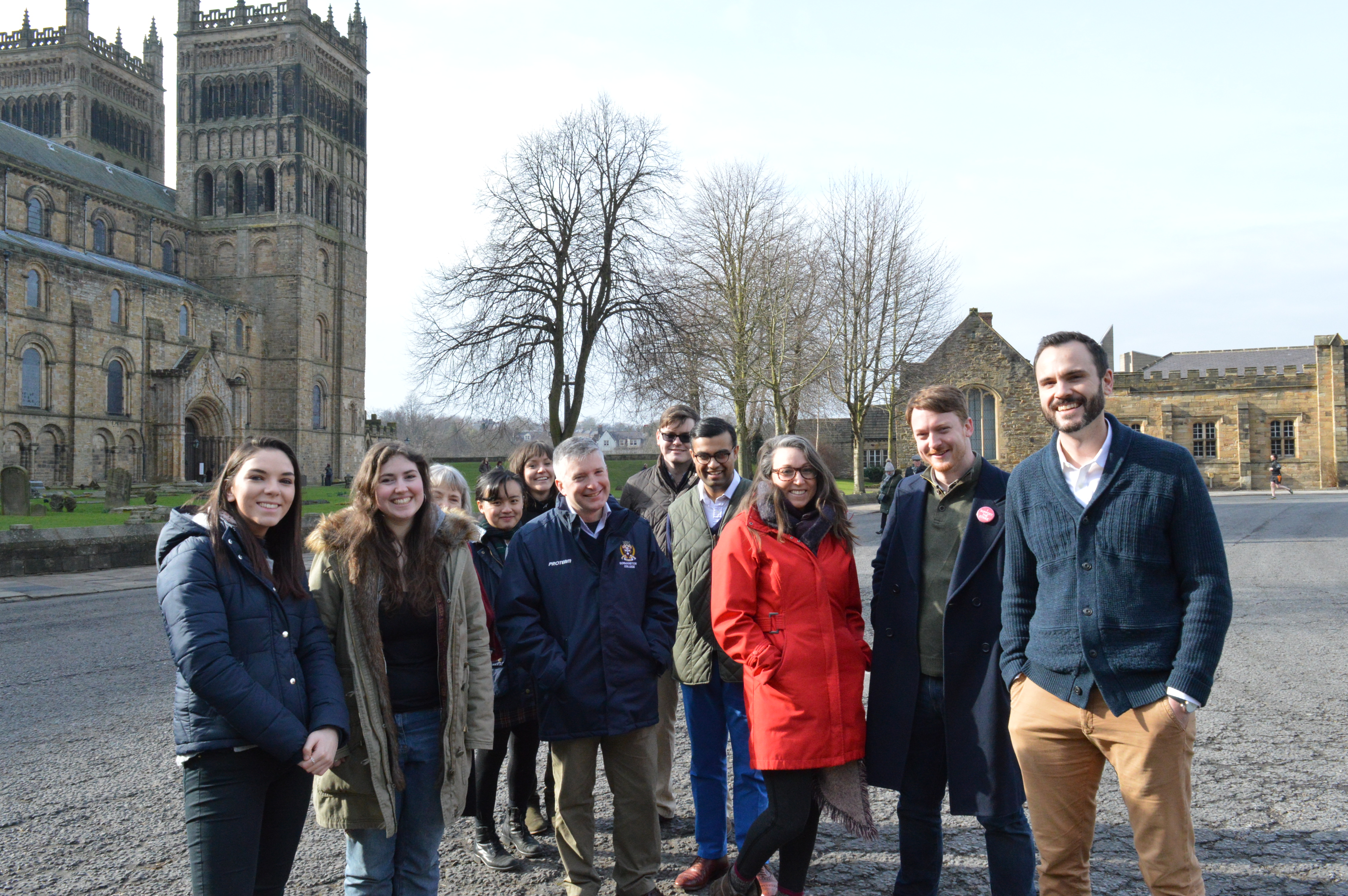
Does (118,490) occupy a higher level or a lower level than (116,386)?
lower

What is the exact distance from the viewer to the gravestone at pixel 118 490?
24.3 meters

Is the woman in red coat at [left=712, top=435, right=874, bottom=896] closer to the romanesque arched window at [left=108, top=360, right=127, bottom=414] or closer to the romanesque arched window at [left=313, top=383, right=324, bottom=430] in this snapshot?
the romanesque arched window at [left=108, top=360, right=127, bottom=414]

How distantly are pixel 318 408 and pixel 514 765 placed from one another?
53549 millimetres

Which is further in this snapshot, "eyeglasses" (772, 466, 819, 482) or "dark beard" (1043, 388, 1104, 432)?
"eyeglasses" (772, 466, 819, 482)

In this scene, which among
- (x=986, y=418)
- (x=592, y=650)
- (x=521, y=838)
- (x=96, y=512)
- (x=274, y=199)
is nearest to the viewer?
(x=592, y=650)

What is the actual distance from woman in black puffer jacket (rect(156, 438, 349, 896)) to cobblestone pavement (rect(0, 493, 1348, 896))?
1.12 meters

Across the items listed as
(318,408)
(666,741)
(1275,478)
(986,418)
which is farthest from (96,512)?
(1275,478)

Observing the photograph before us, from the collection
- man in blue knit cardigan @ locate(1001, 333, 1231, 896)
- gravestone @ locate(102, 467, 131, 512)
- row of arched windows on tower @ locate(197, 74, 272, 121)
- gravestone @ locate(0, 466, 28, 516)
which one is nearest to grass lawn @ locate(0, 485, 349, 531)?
gravestone @ locate(102, 467, 131, 512)

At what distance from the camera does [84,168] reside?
4728 cm

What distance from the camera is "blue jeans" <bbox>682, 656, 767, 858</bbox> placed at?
3.93 metres

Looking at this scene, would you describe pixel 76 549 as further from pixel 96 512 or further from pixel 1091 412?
A: pixel 1091 412

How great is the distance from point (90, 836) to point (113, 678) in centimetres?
392

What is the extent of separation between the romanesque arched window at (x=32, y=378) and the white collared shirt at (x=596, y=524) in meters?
42.0

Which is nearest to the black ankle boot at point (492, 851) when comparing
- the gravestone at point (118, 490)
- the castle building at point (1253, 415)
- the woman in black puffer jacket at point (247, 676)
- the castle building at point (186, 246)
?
the woman in black puffer jacket at point (247, 676)
